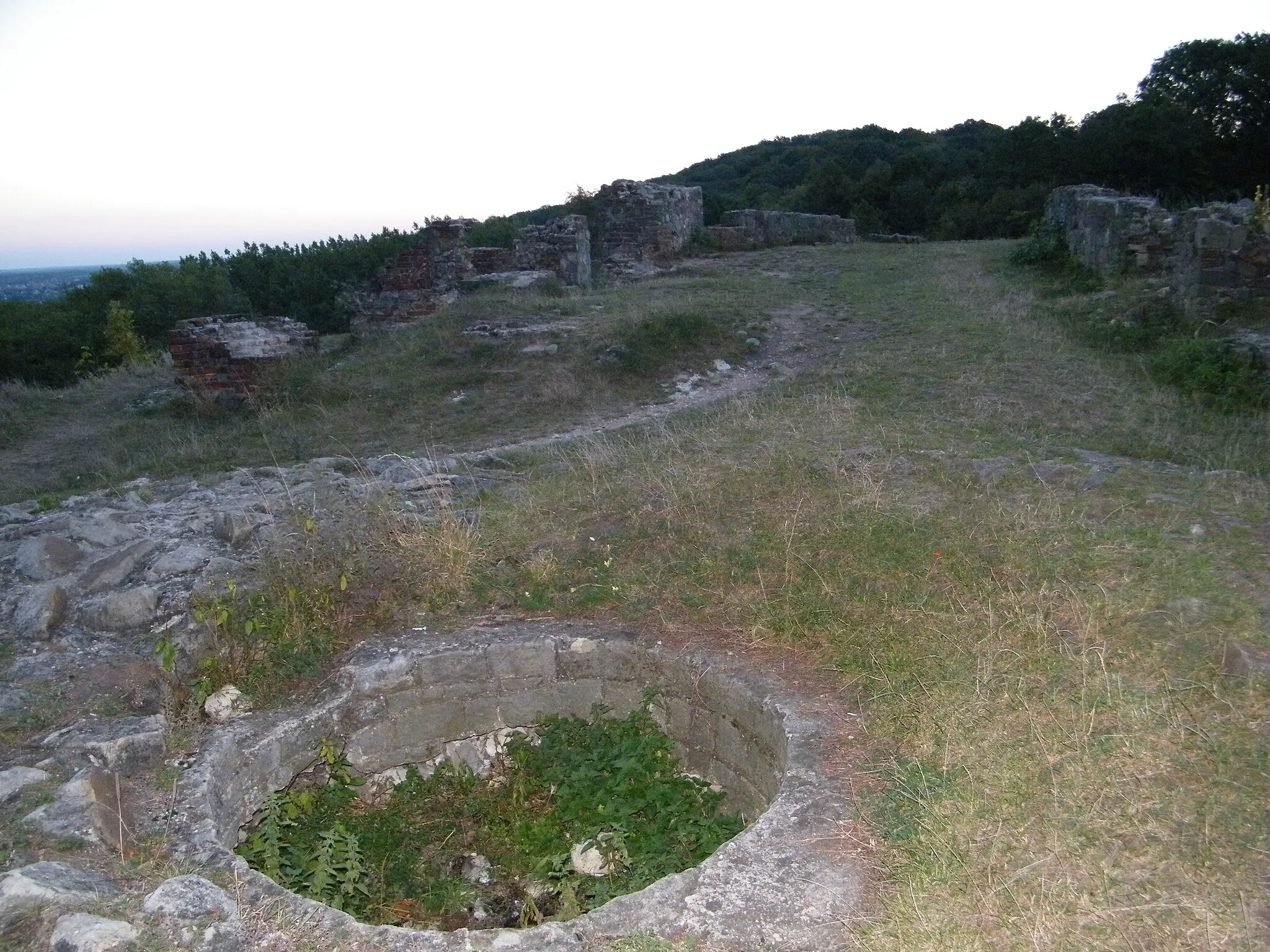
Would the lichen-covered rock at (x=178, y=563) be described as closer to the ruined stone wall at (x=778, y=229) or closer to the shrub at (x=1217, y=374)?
the shrub at (x=1217, y=374)

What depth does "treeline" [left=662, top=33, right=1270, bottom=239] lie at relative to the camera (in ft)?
68.7

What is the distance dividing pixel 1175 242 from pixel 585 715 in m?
9.98

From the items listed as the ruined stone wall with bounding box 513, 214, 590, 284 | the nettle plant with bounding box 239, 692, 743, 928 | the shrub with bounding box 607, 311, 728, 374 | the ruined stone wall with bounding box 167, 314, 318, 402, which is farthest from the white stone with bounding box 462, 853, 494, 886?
the ruined stone wall with bounding box 513, 214, 590, 284

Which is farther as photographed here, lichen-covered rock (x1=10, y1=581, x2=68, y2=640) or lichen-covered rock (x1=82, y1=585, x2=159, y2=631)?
lichen-covered rock (x1=82, y1=585, x2=159, y2=631)

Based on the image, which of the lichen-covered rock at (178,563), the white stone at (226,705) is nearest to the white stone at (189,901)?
the white stone at (226,705)

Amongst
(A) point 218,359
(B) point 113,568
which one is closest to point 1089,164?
(A) point 218,359

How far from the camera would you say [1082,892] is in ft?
8.84

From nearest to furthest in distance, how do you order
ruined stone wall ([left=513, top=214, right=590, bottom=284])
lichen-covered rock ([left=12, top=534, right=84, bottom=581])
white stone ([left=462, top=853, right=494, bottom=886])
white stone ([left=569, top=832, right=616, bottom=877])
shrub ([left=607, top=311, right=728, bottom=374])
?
white stone ([left=569, top=832, right=616, bottom=877]) → white stone ([left=462, top=853, right=494, bottom=886]) → lichen-covered rock ([left=12, top=534, right=84, bottom=581]) → shrub ([left=607, top=311, right=728, bottom=374]) → ruined stone wall ([left=513, top=214, right=590, bottom=284])

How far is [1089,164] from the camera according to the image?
73.7 ft

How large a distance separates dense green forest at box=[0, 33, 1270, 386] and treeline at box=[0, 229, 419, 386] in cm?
4

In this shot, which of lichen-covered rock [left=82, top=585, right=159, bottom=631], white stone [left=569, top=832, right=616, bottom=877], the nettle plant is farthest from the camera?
lichen-covered rock [left=82, top=585, right=159, bottom=631]

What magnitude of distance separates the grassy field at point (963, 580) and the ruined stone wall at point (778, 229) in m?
10.5

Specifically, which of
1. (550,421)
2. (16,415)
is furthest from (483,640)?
(16,415)

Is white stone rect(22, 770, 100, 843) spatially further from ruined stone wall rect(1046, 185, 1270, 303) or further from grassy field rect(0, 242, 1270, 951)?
ruined stone wall rect(1046, 185, 1270, 303)
